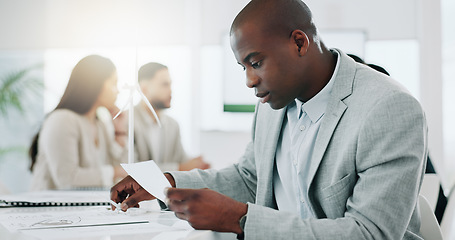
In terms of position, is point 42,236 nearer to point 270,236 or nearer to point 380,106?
point 270,236

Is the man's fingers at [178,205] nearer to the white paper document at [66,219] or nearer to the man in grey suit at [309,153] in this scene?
the man in grey suit at [309,153]

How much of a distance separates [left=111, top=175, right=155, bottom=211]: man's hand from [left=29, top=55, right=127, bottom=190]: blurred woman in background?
5.17 ft

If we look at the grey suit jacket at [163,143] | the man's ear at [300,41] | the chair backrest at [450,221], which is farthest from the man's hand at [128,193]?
the grey suit jacket at [163,143]

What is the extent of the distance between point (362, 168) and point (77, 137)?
2181 mm

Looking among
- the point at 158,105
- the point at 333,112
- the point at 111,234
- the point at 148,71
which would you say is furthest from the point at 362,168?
the point at 148,71

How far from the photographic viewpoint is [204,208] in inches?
33.7

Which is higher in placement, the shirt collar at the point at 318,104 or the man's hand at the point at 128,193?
the shirt collar at the point at 318,104

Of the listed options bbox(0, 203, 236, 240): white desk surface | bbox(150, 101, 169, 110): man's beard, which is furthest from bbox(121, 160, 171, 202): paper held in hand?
bbox(150, 101, 169, 110): man's beard

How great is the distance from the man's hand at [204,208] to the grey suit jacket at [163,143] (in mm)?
2486

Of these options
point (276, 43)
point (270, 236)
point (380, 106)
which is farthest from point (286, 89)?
point (270, 236)

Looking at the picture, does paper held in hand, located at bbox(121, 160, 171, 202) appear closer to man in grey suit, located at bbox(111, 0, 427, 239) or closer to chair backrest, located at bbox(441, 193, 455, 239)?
man in grey suit, located at bbox(111, 0, 427, 239)

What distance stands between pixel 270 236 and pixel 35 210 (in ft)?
2.26

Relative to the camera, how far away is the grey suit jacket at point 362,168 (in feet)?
2.93

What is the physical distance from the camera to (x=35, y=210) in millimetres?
1232
